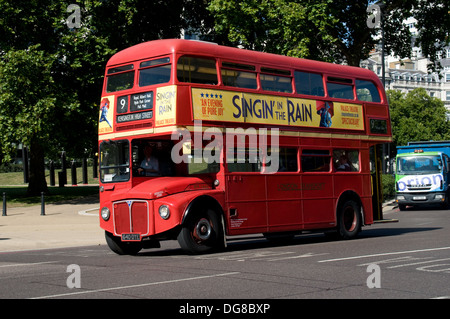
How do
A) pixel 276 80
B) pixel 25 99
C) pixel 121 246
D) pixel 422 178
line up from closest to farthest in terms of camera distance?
pixel 121 246, pixel 276 80, pixel 25 99, pixel 422 178

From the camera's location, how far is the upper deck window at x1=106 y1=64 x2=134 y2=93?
14816 millimetres

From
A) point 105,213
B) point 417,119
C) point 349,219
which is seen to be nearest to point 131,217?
point 105,213

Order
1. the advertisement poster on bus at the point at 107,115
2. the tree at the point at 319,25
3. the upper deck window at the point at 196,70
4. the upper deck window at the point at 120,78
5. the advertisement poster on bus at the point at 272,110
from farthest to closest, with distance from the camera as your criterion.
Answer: the tree at the point at 319,25 → the advertisement poster on bus at the point at 107,115 → the upper deck window at the point at 120,78 → the advertisement poster on bus at the point at 272,110 → the upper deck window at the point at 196,70

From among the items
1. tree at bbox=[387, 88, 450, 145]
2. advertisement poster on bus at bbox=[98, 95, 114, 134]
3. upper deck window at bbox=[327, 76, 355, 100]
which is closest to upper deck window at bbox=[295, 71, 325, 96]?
upper deck window at bbox=[327, 76, 355, 100]

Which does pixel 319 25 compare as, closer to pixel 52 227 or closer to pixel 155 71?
pixel 52 227

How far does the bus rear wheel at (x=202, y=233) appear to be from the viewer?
44.9 feet

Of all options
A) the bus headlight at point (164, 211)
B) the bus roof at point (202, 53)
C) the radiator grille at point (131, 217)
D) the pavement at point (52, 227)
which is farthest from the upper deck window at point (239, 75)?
the pavement at point (52, 227)

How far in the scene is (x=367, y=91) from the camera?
18.8m

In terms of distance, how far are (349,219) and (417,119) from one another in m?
73.6

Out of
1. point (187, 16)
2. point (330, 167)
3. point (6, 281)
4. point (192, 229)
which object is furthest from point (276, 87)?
point (187, 16)

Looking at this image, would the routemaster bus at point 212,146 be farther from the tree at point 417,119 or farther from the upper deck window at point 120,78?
the tree at point 417,119

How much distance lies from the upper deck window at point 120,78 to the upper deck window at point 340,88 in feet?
17.6

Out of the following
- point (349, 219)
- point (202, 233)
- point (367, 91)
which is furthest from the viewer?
point (367, 91)

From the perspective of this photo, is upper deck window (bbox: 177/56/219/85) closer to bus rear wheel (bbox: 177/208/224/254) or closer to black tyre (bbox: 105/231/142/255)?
bus rear wheel (bbox: 177/208/224/254)
